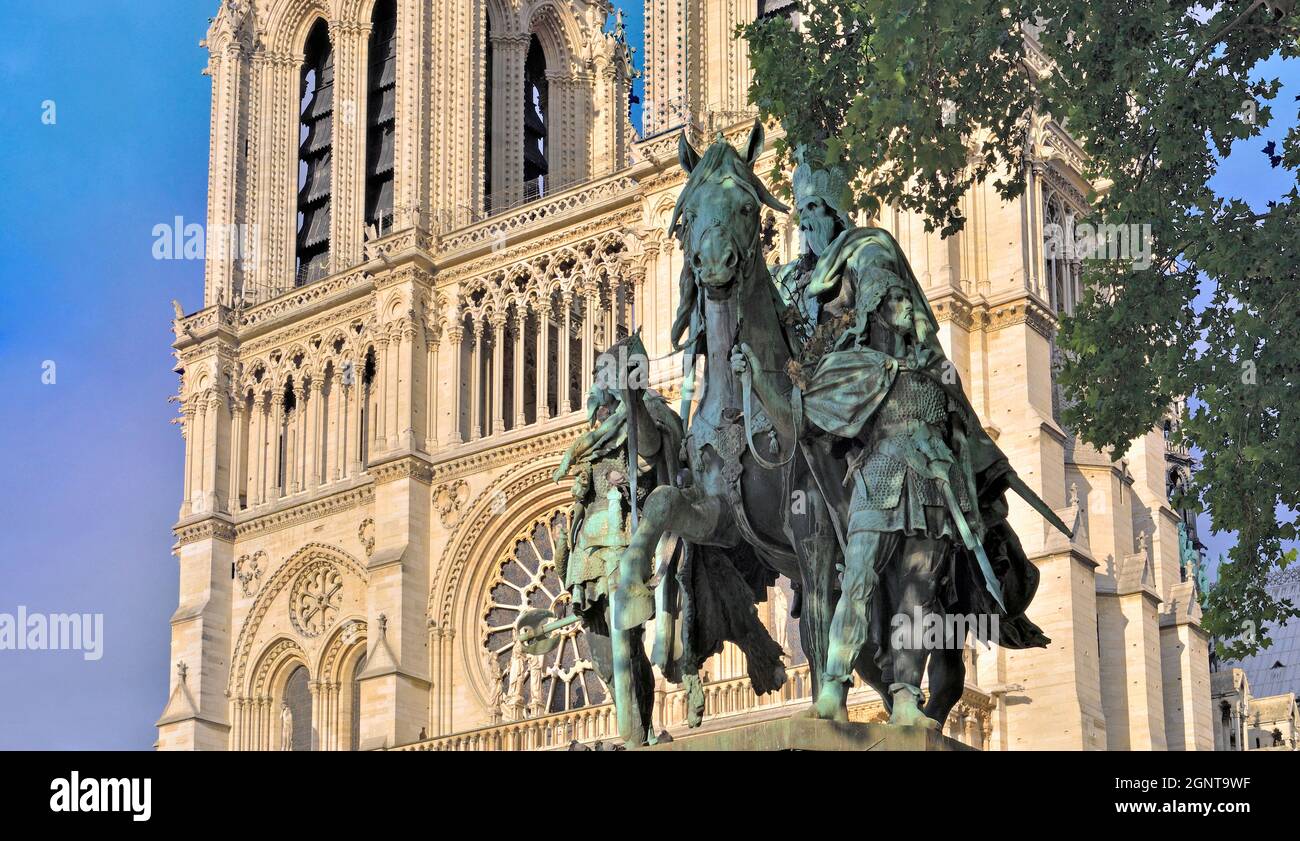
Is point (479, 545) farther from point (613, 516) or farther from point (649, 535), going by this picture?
point (649, 535)

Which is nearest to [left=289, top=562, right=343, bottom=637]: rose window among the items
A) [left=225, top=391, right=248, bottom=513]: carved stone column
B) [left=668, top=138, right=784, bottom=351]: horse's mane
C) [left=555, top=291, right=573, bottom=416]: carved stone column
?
[left=225, top=391, right=248, bottom=513]: carved stone column

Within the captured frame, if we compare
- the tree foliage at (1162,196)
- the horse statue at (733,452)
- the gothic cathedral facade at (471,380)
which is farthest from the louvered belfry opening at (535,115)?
the horse statue at (733,452)

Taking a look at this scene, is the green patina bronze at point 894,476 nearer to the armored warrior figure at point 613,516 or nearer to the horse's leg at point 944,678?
the horse's leg at point 944,678

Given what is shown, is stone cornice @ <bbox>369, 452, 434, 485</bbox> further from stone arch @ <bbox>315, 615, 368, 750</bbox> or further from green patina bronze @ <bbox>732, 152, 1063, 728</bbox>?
green patina bronze @ <bbox>732, 152, 1063, 728</bbox>

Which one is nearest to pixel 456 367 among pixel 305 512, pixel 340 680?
pixel 305 512

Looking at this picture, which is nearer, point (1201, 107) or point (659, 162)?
point (1201, 107)

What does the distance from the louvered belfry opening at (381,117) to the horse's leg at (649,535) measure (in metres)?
33.4

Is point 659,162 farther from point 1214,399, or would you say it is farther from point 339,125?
point 1214,399

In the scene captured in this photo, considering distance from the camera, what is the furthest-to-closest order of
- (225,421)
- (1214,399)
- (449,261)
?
(225,421), (449,261), (1214,399)

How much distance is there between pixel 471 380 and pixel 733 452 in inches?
1154

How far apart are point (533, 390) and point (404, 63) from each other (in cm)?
714
